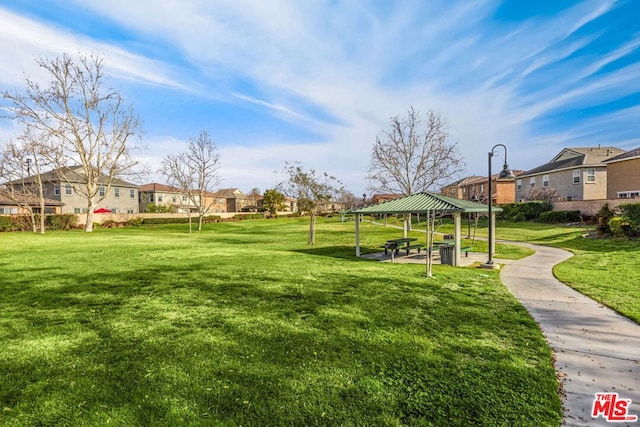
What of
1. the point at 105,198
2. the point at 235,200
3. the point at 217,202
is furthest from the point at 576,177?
the point at 235,200

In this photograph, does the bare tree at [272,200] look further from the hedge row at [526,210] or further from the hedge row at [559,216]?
the hedge row at [559,216]

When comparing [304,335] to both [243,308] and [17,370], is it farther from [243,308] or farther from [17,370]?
[17,370]

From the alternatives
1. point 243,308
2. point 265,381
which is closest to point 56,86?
point 243,308

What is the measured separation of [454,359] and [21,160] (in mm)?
40620

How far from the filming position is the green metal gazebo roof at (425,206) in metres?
11.6

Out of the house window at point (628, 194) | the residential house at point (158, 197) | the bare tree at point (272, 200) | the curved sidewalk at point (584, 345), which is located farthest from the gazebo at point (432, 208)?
the residential house at point (158, 197)

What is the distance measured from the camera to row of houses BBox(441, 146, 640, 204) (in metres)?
30.4

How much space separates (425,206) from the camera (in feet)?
39.5

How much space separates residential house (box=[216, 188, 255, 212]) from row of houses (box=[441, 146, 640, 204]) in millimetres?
55605

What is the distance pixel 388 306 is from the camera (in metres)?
6.74

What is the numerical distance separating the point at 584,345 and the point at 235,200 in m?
82.1

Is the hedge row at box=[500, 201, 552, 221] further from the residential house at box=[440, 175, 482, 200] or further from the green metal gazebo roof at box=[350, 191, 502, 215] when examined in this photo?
the residential house at box=[440, 175, 482, 200]

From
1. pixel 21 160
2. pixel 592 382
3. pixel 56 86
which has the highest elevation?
pixel 56 86

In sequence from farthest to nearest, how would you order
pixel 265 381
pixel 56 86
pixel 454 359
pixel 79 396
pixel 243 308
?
pixel 56 86 < pixel 243 308 < pixel 454 359 < pixel 265 381 < pixel 79 396
